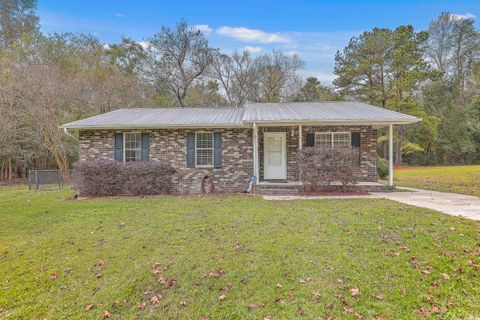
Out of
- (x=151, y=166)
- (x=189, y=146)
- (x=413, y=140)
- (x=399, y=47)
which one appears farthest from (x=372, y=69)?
(x=151, y=166)

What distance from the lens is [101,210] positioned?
7383 mm

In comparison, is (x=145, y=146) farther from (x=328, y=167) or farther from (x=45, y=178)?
(x=328, y=167)

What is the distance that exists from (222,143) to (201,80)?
1859 cm

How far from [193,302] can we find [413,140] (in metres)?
33.4

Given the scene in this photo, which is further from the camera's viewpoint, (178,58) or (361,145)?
(178,58)

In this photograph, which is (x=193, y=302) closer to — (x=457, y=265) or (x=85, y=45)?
(x=457, y=265)

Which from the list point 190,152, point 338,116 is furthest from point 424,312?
point 190,152

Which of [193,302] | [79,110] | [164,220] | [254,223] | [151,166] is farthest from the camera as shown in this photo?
[79,110]

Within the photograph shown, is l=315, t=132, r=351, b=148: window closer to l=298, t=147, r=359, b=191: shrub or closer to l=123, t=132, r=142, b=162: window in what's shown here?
l=298, t=147, r=359, b=191: shrub

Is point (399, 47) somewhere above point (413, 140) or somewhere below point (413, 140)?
above

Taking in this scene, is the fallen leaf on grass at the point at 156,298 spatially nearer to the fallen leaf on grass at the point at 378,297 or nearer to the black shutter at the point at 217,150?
the fallen leaf on grass at the point at 378,297

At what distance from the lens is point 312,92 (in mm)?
28750

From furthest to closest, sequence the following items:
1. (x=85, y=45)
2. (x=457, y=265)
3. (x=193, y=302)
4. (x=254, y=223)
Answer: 1. (x=85, y=45)
2. (x=254, y=223)
3. (x=457, y=265)
4. (x=193, y=302)

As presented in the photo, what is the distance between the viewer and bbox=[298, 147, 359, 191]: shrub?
929cm
